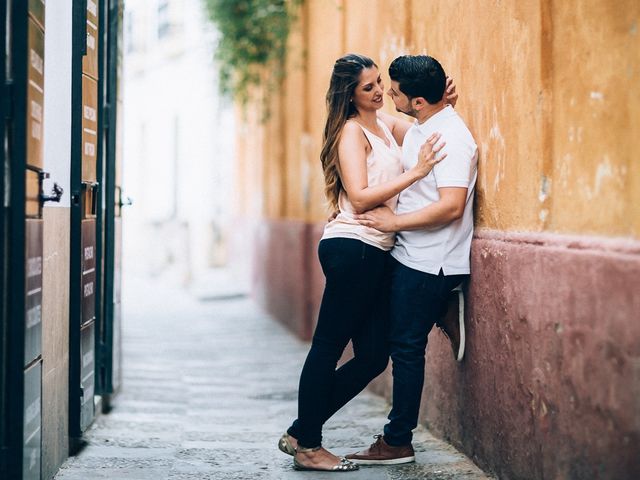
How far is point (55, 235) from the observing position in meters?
4.55

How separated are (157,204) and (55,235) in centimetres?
1800

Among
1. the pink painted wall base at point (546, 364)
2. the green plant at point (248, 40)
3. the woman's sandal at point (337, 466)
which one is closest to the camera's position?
the pink painted wall base at point (546, 364)

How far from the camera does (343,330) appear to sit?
15.1 ft

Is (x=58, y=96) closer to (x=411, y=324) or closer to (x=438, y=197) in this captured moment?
(x=438, y=197)

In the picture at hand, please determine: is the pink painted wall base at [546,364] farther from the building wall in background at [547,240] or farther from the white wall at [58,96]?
the white wall at [58,96]

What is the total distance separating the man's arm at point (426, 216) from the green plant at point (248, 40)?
6.66 meters

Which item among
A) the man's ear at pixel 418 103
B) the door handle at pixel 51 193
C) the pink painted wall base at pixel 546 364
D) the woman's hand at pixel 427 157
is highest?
the man's ear at pixel 418 103

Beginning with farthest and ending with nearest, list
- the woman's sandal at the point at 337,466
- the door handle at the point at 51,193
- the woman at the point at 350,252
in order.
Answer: the woman's sandal at the point at 337,466
the woman at the point at 350,252
the door handle at the point at 51,193

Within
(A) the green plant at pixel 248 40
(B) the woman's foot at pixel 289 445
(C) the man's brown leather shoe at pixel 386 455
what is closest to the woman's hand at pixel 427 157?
(C) the man's brown leather shoe at pixel 386 455

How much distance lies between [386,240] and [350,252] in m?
0.19

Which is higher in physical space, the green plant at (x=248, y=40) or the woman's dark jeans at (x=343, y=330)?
the green plant at (x=248, y=40)

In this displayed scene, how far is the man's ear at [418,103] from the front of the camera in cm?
460

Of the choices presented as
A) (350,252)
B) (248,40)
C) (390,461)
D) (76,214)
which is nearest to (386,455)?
(390,461)

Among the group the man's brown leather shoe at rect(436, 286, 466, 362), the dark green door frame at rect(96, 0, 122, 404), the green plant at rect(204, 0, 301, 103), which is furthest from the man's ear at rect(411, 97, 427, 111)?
the green plant at rect(204, 0, 301, 103)
